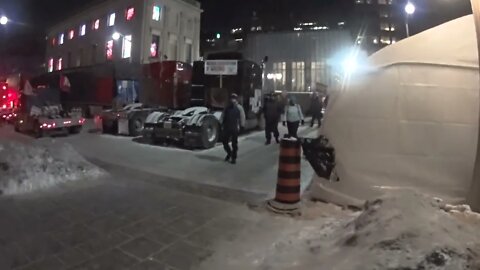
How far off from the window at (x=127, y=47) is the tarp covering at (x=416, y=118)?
32.3 meters

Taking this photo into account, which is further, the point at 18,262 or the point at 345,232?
the point at 345,232

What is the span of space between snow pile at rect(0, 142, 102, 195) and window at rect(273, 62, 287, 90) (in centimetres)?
2931

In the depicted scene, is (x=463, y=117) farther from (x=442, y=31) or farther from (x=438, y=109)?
(x=442, y=31)

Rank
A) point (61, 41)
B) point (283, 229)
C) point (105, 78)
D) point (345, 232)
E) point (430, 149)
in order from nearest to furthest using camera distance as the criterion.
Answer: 1. point (345, 232)
2. point (283, 229)
3. point (430, 149)
4. point (105, 78)
5. point (61, 41)

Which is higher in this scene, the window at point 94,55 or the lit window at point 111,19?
the lit window at point 111,19

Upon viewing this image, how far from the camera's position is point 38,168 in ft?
24.7

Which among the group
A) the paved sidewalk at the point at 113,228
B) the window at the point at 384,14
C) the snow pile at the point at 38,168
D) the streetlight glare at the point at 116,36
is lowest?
the paved sidewalk at the point at 113,228

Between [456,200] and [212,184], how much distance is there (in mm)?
4419

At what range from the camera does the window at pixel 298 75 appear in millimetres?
36250

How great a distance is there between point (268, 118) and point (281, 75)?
2399 centimetres

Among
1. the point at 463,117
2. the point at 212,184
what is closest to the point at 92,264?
the point at 212,184

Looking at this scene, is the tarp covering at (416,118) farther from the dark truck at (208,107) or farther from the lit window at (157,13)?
the lit window at (157,13)

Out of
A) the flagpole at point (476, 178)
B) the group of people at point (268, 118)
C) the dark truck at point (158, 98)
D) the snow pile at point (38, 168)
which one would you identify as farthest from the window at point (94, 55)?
the flagpole at point (476, 178)

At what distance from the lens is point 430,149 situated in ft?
17.4
